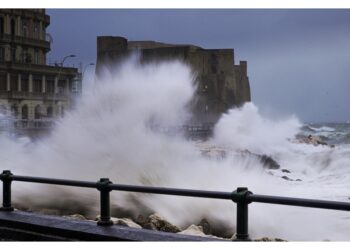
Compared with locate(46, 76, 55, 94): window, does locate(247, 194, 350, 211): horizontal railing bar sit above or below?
below

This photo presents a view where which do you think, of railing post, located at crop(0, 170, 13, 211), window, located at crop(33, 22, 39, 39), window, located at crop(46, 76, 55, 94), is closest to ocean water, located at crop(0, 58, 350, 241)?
window, located at crop(46, 76, 55, 94)

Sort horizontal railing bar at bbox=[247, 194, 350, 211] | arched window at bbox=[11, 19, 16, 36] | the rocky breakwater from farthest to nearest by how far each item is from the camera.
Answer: the rocky breakwater → arched window at bbox=[11, 19, 16, 36] → horizontal railing bar at bbox=[247, 194, 350, 211]

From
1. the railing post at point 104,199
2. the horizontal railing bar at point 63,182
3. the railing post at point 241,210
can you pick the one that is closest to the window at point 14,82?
the horizontal railing bar at point 63,182

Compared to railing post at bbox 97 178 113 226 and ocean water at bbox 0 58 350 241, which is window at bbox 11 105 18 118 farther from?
railing post at bbox 97 178 113 226

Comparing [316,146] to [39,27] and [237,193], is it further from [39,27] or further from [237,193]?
[39,27]

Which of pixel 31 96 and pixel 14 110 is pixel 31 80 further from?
pixel 14 110

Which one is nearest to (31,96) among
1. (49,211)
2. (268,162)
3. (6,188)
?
(49,211)

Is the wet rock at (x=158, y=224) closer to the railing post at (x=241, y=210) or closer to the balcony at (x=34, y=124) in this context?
the balcony at (x=34, y=124)
